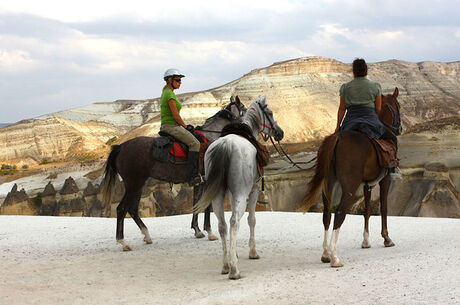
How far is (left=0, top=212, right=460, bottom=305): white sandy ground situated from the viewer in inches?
240

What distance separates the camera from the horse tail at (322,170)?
299 inches

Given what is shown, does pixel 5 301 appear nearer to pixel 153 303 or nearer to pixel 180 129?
pixel 153 303

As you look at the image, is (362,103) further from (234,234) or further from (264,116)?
(234,234)

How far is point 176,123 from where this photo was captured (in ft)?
33.7

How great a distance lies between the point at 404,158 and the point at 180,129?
22.2m

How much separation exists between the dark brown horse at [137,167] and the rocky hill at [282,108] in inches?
2731

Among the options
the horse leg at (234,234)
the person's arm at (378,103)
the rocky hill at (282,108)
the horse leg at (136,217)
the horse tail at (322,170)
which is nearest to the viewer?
the horse leg at (234,234)

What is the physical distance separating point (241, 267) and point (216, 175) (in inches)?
65.9

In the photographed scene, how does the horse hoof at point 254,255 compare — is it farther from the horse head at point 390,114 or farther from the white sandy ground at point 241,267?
the horse head at point 390,114

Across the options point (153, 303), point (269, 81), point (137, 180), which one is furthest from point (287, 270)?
point (269, 81)

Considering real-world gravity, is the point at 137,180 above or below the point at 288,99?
below

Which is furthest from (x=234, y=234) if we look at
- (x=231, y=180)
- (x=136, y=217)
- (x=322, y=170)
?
(x=136, y=217)

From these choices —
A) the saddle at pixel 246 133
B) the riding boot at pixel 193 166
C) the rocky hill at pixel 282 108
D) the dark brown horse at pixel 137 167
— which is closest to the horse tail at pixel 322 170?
the saddle at pixel 246 133

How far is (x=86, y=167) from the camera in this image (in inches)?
2485
